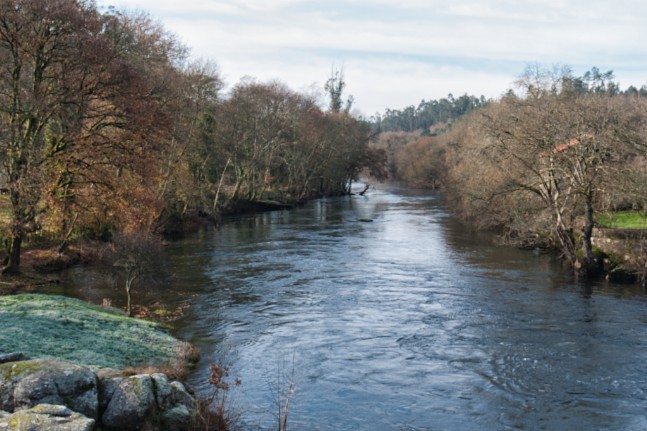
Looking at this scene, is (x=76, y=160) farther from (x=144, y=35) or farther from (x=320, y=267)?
(x=144, y=35)

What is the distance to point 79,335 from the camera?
16.6 metres

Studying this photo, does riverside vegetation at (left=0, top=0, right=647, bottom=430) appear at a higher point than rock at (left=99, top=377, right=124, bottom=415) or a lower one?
higher

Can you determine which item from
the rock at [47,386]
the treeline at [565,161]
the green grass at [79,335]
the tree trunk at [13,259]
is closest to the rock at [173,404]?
the rock at [47,386]

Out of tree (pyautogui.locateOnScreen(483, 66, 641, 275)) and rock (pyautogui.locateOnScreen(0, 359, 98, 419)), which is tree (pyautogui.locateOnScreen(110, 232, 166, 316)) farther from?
tree (pyautogui.locateOnScreen(483, 66, 641, 275))

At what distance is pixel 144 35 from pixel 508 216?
1174 inches

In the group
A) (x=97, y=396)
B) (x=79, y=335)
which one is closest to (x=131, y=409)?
(x=97, y=396)

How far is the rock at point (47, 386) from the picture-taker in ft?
32.5

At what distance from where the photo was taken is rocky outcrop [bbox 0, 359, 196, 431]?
9961 millimetres

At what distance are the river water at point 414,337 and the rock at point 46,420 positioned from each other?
15.4 ft

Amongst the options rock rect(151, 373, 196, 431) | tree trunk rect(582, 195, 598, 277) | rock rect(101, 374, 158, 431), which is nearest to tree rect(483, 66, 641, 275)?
tree trunk rect(582, 195, 598, 277)

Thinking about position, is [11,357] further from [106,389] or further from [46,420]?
[46,420]

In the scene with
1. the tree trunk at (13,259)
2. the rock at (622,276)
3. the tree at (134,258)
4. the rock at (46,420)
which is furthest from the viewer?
the rock at (622,276)

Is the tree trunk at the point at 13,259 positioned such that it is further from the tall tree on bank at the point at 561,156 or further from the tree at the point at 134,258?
the tall tree on bank at the point at 561,156

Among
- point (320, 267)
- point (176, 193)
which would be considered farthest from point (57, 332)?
point (176, 193)
